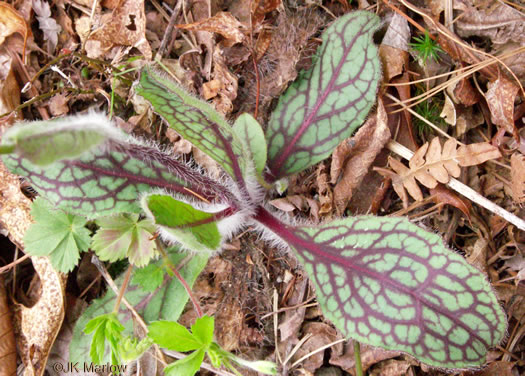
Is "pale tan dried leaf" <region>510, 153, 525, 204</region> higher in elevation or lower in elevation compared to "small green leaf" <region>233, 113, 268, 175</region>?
lower

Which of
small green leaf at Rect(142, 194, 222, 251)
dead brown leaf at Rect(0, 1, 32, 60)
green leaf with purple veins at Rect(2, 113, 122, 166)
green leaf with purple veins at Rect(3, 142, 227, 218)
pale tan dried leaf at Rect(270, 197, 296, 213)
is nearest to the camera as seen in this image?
green leaf with purple veins at Rect(2, 113, 122, 166)

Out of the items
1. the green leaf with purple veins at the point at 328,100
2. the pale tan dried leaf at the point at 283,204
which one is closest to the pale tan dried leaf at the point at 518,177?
the green leaf with purple veins at the point at 328,100

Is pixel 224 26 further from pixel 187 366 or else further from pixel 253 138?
pixel 187 366

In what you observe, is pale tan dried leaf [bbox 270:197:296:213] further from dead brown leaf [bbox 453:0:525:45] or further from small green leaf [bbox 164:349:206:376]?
dead brown leaf [bbox 453:0:525:45]

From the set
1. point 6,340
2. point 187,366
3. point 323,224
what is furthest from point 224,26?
point 6,340

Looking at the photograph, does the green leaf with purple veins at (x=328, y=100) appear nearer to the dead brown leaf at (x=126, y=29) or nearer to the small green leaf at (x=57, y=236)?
the dead brown leaf at (x=126, y=29)

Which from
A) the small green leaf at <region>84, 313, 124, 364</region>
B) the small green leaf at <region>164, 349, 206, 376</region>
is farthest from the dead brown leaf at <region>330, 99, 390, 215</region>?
the small green leaf at <region>84, 313, 124, 364</region>

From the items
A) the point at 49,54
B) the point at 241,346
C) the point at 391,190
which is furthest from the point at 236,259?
A: the point at 49,54

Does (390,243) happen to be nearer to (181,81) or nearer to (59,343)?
(181,81)
